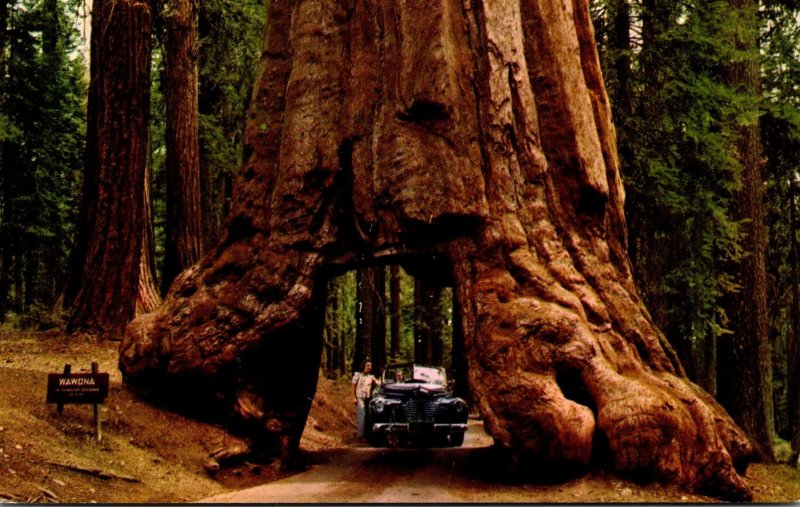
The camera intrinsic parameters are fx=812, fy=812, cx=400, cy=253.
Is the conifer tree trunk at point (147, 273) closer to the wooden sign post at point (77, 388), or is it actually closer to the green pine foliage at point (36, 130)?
the wooden sign post at point (77, 388)

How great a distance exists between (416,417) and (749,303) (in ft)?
22.0

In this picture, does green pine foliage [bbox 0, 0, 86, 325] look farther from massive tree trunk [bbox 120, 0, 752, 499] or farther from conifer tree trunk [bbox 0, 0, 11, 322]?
massive tree trunk [bbox 120, 0, 752, 499]

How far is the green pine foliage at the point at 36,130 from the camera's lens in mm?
21984

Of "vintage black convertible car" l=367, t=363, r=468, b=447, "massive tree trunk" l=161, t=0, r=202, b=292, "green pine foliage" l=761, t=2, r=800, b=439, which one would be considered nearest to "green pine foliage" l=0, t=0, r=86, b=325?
"massive tree trunk" l=161, t=0, r=202, b=292

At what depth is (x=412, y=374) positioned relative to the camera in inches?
660

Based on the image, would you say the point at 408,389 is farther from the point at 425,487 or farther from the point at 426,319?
the point at 426,319

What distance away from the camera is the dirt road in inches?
358

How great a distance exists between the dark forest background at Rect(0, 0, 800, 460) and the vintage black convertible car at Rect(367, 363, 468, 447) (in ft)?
16.0

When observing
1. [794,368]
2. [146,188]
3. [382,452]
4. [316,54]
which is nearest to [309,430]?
[382,452]

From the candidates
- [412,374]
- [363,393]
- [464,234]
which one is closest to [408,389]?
[412,374]

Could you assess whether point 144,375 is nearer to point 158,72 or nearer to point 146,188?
point 146,188

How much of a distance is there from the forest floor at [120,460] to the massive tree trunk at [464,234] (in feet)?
1.42

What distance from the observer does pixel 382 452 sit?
568 inches

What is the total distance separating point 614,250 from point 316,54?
5629 millimetres
